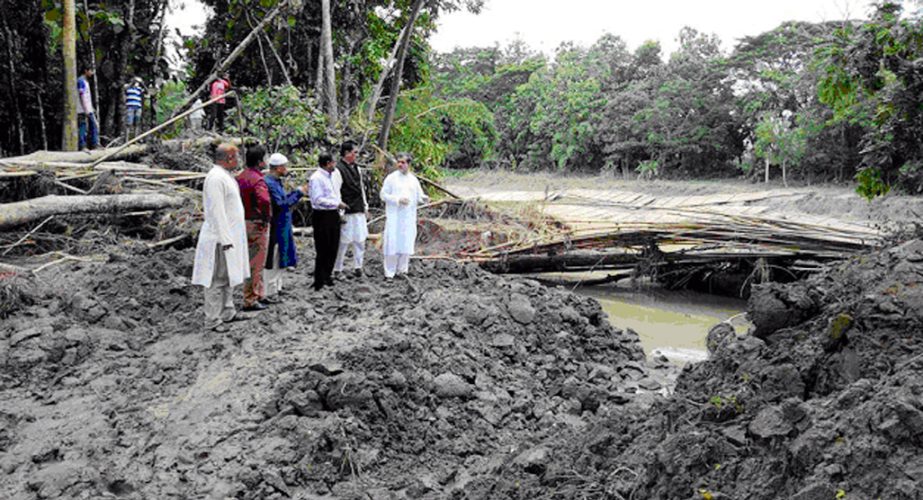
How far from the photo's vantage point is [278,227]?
6.62 meters

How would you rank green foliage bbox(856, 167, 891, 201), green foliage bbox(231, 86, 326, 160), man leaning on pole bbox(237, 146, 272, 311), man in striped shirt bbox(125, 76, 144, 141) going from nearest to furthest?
man leaning on pole bbox(237, 146, 272, 311) < green foliage bbox(856, 167, 891, 201) < green foliage bbox(231, 86, 326, 160) < man in striped shirt bbox(125, 76, 144, 141)

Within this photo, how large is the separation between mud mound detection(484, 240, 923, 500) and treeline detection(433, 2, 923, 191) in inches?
370

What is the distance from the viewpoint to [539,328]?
6.90m

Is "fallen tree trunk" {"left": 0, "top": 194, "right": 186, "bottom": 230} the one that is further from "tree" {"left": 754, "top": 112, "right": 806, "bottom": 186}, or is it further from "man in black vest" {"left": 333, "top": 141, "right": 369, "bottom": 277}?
"tree" {"left": 754, "top": 112, "right": 806, "bottom": 186}

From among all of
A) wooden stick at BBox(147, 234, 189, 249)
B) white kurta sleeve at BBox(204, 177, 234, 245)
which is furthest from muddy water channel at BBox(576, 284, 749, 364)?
wooden stick at BBox(147, 234, 189, 249)

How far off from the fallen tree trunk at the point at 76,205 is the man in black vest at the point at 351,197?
2.45 m

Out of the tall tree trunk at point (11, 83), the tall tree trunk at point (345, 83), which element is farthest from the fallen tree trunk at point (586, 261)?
the tall tree trunk at point (11, 83)

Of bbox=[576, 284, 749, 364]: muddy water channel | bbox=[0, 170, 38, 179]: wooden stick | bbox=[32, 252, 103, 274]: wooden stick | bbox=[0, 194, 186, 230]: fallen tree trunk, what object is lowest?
bbox=[576, 284, 749, 364]: muddy water channel

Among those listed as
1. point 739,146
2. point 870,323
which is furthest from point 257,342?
point 739,146

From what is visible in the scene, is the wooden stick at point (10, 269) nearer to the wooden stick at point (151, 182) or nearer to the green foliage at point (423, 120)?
the wooden stick at point (151, 182)

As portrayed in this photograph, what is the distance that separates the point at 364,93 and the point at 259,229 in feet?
33.1

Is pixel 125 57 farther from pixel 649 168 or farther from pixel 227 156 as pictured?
pixel 649 168

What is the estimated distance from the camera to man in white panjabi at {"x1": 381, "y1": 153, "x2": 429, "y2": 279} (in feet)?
25.6

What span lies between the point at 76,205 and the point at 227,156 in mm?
3038
